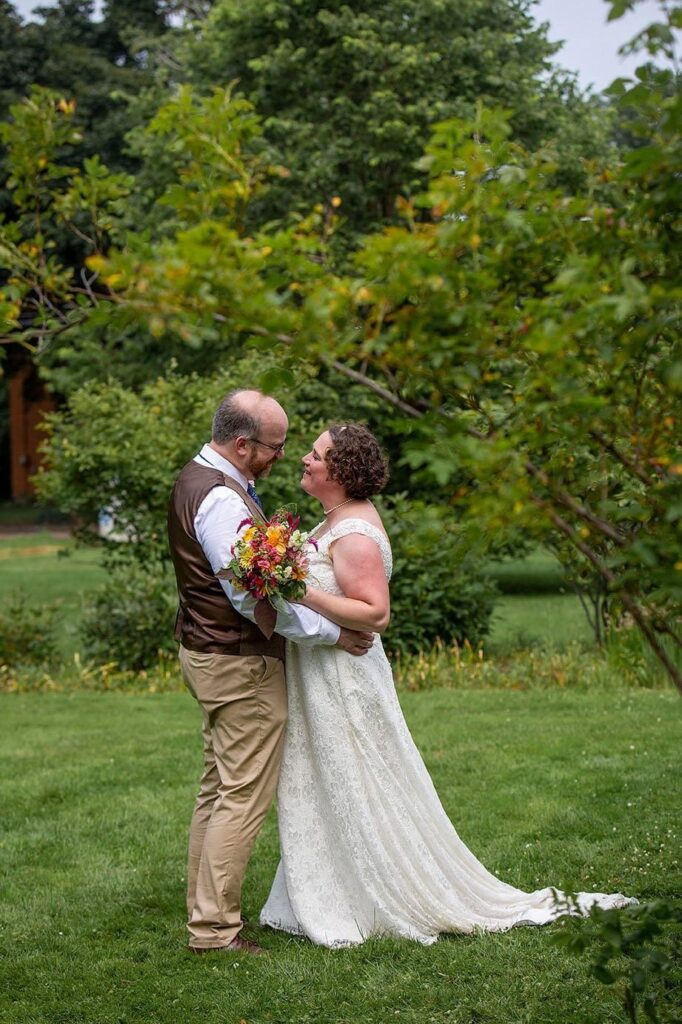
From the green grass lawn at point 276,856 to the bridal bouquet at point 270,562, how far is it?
4.61 feet

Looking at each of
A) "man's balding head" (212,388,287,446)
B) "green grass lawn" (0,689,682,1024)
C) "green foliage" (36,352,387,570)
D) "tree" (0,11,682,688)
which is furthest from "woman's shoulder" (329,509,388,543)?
"green foliage" (36,352,387,570)

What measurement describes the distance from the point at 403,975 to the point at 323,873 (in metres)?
0.59

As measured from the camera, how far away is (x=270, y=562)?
14.0ft

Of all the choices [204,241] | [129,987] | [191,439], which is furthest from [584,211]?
[191,439]

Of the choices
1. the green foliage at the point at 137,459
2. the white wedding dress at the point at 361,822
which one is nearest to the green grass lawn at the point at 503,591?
the green foliage at the point at 137,459

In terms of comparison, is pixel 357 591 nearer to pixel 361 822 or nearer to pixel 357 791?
pixel 357 791

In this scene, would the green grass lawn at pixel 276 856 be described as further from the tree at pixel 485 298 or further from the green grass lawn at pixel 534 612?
the green grass lawn at pixel 534 612

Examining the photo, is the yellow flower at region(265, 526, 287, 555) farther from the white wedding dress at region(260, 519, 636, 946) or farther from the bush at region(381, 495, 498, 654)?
the bush at region(381, 495, 498, 654)

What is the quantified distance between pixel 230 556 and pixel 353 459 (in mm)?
627

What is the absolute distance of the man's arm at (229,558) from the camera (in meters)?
4.54

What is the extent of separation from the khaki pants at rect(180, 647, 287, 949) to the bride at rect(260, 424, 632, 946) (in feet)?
0.43

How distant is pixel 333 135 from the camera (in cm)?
1988

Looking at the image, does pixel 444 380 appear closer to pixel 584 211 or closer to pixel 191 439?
pixel 584 211

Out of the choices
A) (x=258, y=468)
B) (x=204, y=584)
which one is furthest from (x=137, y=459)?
(x=204, y=584)
